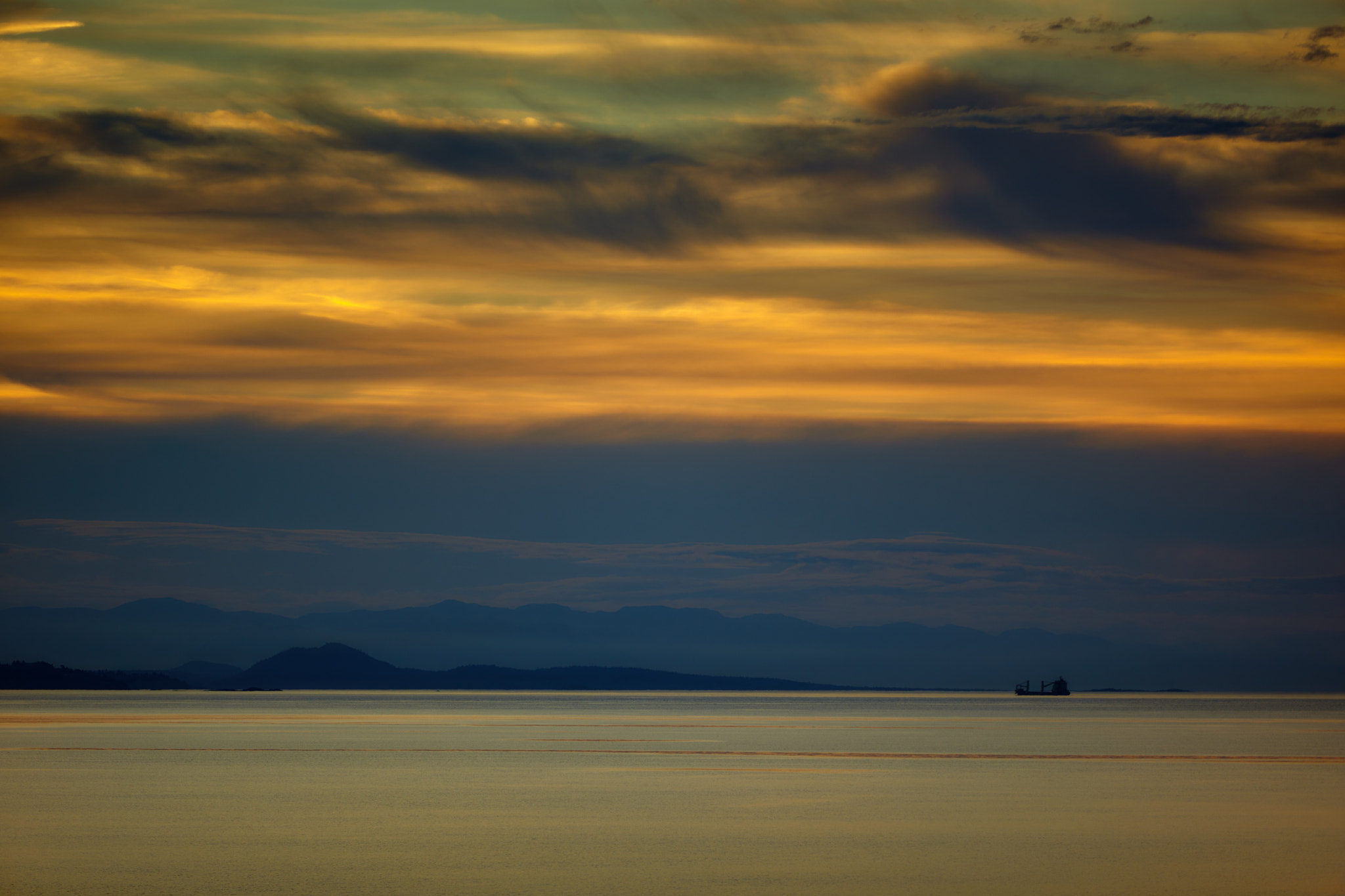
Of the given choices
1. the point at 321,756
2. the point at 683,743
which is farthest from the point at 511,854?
the point at 683,743

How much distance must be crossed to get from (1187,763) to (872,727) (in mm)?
82739

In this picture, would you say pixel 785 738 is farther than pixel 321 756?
Yes

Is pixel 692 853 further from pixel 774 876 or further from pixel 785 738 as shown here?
pixel 785 738

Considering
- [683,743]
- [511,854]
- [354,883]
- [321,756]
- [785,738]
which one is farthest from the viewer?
[785,738]

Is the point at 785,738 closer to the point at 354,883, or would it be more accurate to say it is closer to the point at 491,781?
the point at 491,781

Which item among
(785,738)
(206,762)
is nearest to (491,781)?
(206,762)

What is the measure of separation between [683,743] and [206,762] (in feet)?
160

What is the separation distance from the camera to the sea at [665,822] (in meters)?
40.8

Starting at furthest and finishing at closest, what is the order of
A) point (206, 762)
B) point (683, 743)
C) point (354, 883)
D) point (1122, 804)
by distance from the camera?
point (683, 743)
point (206, 762)
point (1122, 804)
point (354, 883)

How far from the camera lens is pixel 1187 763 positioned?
98.2 meters

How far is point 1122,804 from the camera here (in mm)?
65562

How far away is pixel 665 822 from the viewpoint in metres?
55.7

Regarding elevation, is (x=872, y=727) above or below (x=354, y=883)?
above

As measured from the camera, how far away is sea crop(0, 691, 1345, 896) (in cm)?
4075
